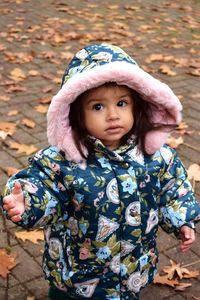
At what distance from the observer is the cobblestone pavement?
10.1ft

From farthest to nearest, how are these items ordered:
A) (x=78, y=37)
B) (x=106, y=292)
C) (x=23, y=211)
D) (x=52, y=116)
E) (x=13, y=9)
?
(x=13, y=9)
(x=78, y=37)
(x=106, y=292)
(x=52, y=116)
(x=23, y=211)

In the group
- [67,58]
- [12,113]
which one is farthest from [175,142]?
[67,58]

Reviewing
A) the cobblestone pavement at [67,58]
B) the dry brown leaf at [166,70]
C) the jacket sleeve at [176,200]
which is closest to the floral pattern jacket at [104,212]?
the jacket sleeve at [176,200]

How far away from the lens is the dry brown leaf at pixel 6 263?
114 inches

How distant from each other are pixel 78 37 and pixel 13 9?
7.20 feet

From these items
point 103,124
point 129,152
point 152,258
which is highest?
point 103,124

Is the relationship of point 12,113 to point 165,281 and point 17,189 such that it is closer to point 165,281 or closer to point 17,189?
point 165,281

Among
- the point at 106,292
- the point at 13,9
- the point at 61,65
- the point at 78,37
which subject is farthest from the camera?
the point at 13,9

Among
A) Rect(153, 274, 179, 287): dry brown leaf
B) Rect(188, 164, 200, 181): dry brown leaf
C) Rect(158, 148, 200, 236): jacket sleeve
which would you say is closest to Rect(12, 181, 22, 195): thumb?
Rect(158, 148, 200, 236): jacket sleeve

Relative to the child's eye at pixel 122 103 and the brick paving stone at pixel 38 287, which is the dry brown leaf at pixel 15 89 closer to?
the brick paving stone at pixel 38 287

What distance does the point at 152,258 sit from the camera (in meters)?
2.35

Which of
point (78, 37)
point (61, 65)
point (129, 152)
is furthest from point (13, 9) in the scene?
point (129, 152)

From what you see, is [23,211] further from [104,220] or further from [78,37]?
[78,37]

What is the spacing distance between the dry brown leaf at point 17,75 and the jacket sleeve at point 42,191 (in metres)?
3.96
